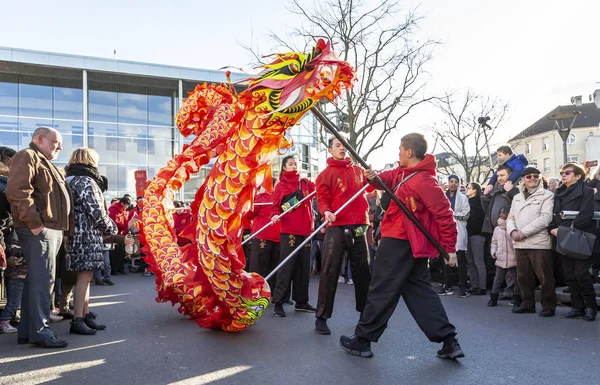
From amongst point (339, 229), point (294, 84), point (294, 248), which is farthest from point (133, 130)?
point (294, 84)

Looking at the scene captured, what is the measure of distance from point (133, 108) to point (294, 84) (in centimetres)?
2014

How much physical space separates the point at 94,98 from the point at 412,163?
20578mm

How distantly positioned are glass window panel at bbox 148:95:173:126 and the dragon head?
19.8 meters

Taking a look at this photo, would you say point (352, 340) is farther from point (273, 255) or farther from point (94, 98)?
point (94, 98)

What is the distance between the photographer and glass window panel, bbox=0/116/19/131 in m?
20.2

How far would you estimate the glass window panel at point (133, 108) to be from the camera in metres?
22.5

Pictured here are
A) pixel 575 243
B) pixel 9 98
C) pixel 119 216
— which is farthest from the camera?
pixel 9 98

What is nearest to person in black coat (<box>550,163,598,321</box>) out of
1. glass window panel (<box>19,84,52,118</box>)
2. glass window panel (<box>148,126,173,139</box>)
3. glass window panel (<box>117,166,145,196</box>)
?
glass window panel (<box>117,166,145,196</box>)

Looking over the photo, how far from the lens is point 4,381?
362cm

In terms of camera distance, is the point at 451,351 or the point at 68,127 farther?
the point at 68,127

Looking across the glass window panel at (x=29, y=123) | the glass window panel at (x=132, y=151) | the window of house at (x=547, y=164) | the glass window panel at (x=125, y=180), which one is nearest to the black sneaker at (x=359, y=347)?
the glass window panel at (x=125, y=180)

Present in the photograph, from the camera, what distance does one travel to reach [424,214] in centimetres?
428

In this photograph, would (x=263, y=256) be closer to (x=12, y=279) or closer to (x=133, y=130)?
(x=12, y=279)

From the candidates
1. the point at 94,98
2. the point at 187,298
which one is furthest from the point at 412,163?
the point at 94,98
